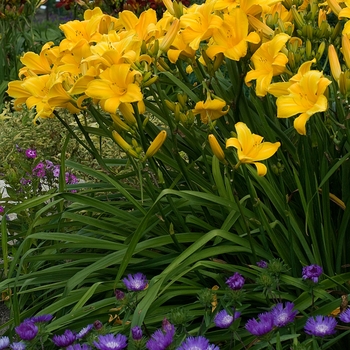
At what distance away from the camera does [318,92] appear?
185 centimetres

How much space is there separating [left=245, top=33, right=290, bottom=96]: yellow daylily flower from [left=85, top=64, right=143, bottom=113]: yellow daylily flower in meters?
0.39

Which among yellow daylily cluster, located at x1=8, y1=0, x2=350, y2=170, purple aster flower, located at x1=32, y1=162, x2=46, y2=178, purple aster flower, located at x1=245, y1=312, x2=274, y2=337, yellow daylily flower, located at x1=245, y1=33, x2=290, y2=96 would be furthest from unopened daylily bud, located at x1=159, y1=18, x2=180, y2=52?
purple aster flower, located at x1=32, y1=162, x2=46, y2=178

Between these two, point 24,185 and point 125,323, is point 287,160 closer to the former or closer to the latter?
point 125,323

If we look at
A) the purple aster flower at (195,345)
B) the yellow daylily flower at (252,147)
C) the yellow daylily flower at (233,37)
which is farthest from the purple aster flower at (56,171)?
the purple aster flower at (195,345)

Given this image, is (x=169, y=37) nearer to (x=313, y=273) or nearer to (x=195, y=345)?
(x=313, y=273)

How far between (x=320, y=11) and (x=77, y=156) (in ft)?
6.21

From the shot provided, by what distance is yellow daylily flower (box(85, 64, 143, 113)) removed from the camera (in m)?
1.88

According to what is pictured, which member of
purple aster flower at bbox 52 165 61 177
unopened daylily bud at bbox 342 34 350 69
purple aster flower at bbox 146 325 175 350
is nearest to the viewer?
purple aster flower at bbox 146 325 175 350

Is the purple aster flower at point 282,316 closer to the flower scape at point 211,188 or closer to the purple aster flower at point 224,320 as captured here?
the flower scape at point 211,188

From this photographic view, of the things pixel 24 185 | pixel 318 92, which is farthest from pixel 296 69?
pixel 24 185

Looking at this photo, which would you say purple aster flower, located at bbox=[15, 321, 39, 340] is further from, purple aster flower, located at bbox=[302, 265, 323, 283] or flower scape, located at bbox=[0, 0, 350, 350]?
purple aster flower, located at bbox=[302, 265, 323, 283]

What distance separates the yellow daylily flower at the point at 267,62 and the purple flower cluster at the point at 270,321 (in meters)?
0.69

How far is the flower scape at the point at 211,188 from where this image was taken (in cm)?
187

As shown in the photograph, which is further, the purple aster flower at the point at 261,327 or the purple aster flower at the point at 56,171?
the purple aster flower at the point at 56,171
